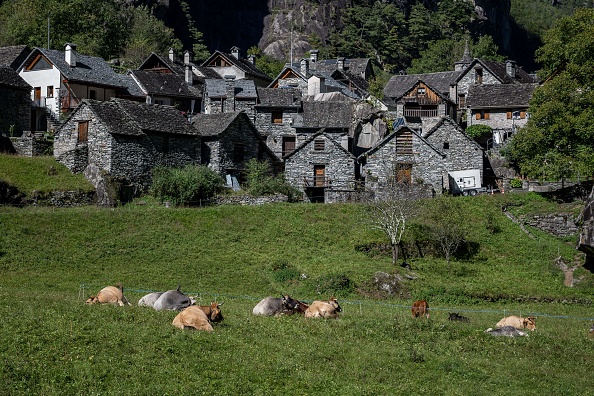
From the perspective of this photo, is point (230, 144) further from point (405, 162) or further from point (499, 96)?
point (499, 96)

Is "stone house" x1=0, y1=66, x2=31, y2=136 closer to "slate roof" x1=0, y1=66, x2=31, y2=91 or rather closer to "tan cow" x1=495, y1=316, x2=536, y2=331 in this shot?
"slate roof" x1=0, y1=66, x2=31, y2=91

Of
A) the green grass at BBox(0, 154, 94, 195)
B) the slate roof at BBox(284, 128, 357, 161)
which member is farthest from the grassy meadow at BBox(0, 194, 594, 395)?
the slate roof at BBox(284, 128, 357, 161)

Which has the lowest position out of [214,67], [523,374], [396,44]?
[523,374]

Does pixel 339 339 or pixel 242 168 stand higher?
pixel 242 168

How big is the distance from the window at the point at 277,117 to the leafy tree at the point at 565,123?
912 inches

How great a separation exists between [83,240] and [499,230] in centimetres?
2628

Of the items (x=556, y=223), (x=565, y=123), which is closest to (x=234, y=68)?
(x=565, y=123)

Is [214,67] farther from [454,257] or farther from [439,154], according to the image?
[454,257]

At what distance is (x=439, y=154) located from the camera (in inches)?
2665

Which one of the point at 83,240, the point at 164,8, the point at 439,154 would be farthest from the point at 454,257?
the point at 164,8

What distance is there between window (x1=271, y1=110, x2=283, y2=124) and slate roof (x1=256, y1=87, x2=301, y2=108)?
0.79 metres

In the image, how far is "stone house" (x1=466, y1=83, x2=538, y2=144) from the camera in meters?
83.9

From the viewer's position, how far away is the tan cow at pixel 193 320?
26734 mm

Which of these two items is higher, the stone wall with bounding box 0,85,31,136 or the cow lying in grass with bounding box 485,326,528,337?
the stone wall with bounding box 0,85,31,136
